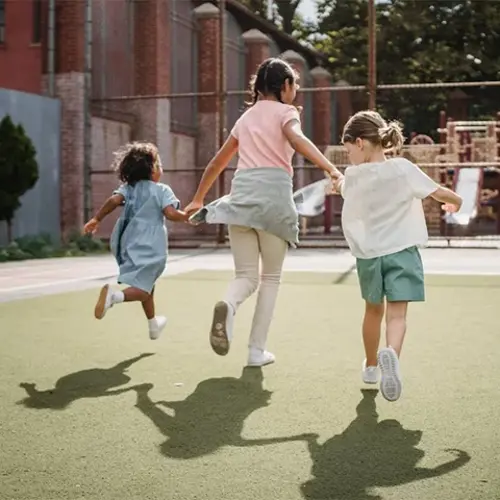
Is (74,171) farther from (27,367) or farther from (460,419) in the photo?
(460,419)

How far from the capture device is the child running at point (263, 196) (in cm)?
485

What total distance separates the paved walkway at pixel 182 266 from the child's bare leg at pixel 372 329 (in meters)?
4.64

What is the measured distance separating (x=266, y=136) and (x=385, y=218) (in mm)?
942

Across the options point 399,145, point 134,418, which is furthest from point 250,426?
point 399,145

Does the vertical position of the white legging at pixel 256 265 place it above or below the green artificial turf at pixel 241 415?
above

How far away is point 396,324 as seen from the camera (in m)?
A: 4.11

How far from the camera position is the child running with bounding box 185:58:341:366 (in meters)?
4.85

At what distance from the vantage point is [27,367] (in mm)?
4934

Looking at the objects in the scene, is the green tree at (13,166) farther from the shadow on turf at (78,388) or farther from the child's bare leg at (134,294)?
the shadow on turf at (78,388)

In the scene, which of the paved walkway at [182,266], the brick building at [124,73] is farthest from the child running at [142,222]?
the brick building at [124,73]

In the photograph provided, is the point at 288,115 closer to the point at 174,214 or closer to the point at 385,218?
the point at 385,218

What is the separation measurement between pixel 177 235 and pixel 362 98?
1447cm

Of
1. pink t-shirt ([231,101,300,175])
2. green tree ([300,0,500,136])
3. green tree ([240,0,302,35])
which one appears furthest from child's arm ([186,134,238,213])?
green tree ([240,0,302,35])

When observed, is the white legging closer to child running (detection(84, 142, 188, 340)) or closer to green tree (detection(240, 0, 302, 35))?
child running (detection(84, 142, 188, 340))
